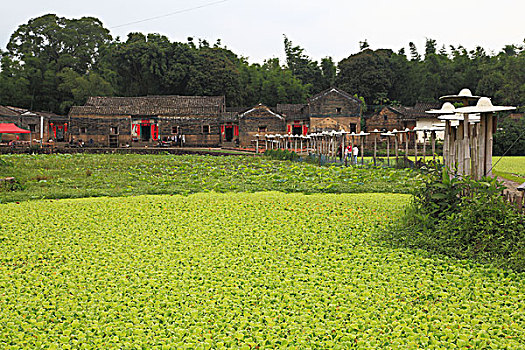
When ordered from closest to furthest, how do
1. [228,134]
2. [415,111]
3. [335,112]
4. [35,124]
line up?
[335,112] < [35,124] < [228,134] < [415,111]

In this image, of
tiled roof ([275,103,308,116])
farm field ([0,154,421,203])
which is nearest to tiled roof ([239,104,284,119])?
tiled roof ([275,103,308,116])

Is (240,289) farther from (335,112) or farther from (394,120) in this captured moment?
(394,120)

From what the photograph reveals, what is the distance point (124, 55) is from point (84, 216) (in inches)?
1723

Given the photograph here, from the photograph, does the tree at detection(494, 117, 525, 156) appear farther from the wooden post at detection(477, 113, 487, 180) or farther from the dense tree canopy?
the wooden post at detection(477, 113, 487, 180)

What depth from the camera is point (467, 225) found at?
607cm

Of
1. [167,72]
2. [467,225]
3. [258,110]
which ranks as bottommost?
[467,225]

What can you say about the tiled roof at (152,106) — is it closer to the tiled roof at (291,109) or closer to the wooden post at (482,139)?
the tiled roof at (291,109)

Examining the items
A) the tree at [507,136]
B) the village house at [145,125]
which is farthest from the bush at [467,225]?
the village house at [145,125]

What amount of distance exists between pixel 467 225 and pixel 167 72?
45.6m

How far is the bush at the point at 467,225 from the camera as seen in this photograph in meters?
5.76

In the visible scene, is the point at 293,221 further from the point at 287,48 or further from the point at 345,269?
the point at 287,48

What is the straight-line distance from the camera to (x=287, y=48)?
2694 inches

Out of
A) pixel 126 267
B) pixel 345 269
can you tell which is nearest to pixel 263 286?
pixel 345 269

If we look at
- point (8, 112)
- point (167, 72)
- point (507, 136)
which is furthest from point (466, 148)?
point (167, 72)
